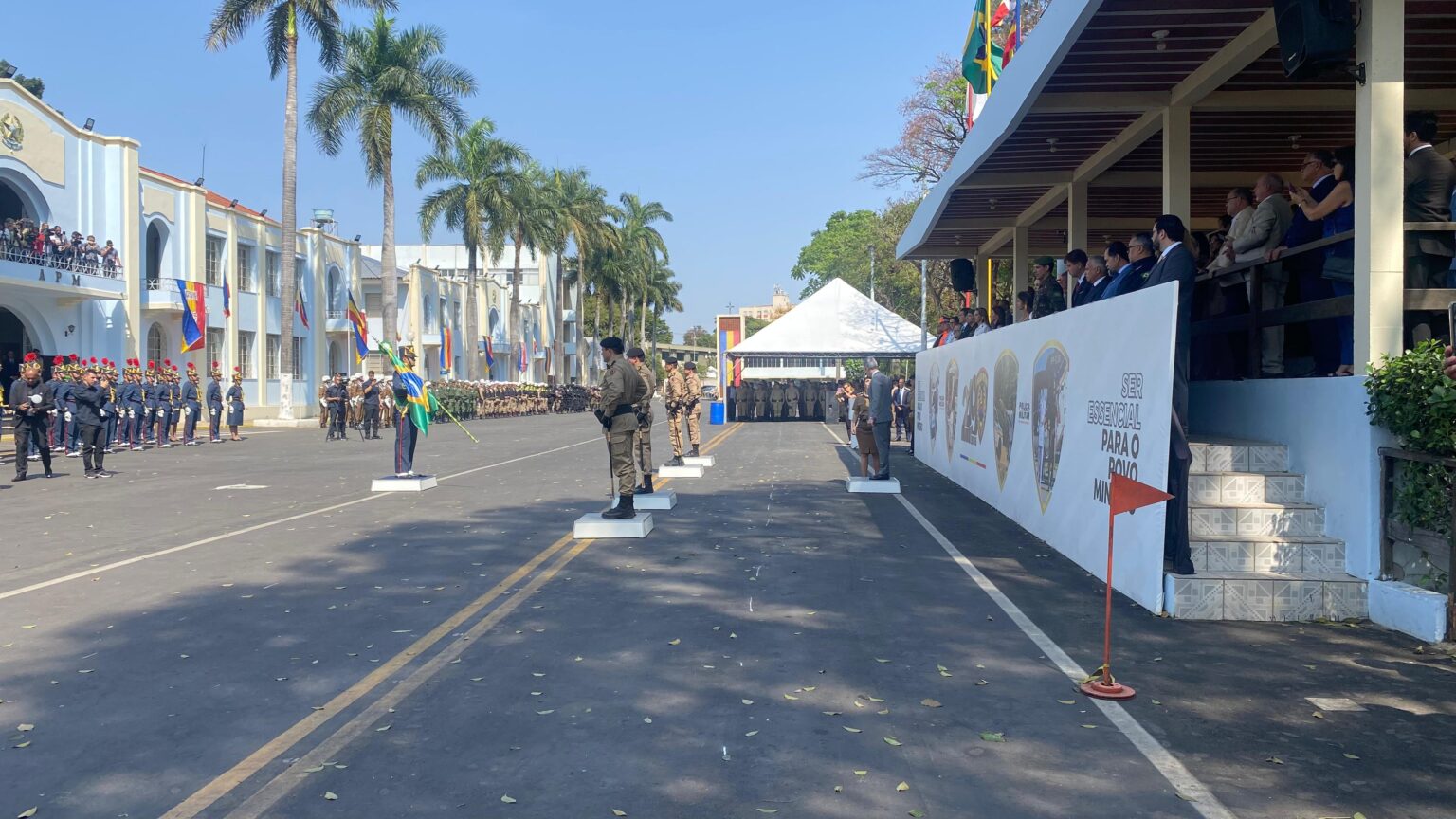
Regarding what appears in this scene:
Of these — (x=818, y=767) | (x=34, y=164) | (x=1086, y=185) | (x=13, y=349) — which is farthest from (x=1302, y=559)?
(x=13, y=349)

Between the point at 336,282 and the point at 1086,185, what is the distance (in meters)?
46.0

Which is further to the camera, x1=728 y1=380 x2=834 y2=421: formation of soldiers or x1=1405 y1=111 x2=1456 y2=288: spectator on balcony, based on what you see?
x1=728 y1=380 x2=834 y2=421: formation of soldiers

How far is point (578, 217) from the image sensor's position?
7212 centimetres

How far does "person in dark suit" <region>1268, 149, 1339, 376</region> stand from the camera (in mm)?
9508

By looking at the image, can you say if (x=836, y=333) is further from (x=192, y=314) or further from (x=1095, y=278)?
(x=1095, y=278)

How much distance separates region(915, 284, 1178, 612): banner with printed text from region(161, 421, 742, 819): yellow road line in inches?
182

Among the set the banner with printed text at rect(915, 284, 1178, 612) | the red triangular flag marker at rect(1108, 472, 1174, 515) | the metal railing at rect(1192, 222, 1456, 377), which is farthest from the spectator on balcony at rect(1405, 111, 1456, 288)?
the red triangular flag marker at rect(1108, 472, 1174, 515)

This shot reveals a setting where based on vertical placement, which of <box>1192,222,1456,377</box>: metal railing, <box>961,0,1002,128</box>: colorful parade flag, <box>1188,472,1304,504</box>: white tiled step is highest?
<box>961,0,1002,128</box>: colorful parade flag

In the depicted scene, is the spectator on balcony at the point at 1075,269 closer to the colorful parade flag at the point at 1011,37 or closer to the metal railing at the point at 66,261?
the colorful parade flag at the point at 1011,37

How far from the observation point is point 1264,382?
9727 millimetres

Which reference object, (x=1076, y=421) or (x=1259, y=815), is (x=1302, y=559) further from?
(x=1259, y=815)

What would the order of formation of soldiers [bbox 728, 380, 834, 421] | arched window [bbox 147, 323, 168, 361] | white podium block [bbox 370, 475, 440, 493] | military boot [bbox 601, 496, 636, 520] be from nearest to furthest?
military boot [bbox 601, 496, 636, 520] → white podium block [bbox 370, 475, 440, 493] → arched window [bbox 147, 323, 168, 361] → formation of soldiers [bbox 728, 380, 834, 421]

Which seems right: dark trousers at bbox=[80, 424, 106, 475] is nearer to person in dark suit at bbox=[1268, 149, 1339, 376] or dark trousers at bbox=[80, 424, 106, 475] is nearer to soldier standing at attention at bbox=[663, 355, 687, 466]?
soldier standing at attention at bbox=[663, 355, 687, 466]

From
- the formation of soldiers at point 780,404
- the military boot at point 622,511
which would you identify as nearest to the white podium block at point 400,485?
the military boot at point 622,511
